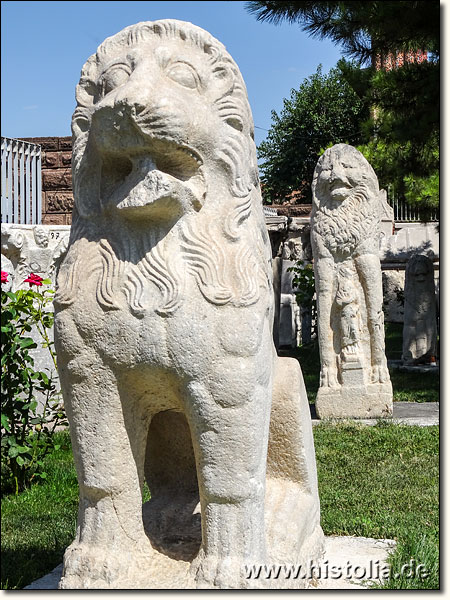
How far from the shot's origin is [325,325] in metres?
8.28

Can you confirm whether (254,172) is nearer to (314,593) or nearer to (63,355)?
(63,355)

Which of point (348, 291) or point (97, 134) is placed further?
point (348, 291)

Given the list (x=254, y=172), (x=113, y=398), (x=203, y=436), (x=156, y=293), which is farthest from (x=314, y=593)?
(x=254, y=172)

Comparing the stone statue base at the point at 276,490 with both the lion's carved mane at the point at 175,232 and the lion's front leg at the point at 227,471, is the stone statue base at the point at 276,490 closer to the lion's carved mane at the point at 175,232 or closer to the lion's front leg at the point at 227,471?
the lion's front leg at the point at 227,471

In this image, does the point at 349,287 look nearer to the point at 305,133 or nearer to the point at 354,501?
the point at 354,501

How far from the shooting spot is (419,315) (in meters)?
12.6

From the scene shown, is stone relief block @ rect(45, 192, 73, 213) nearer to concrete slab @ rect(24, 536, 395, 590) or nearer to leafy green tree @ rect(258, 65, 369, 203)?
concrete slab @ rect(24, 536, 395, 590)

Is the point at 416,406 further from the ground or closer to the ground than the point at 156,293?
closer to the ground

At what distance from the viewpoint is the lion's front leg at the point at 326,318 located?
8.25 meters

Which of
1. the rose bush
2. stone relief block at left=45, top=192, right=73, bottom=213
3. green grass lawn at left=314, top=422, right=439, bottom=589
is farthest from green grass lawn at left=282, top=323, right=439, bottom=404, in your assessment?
stone relief block at left=45, top=192, right=73, bottom=213

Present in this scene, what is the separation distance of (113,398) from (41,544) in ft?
6.23

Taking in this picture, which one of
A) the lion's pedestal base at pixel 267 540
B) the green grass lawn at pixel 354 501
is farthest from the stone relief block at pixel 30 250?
the lion's pedestal base at pixel 267 540

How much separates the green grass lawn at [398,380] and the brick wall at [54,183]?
435 centimetres

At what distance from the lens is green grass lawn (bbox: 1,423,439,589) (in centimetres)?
402
